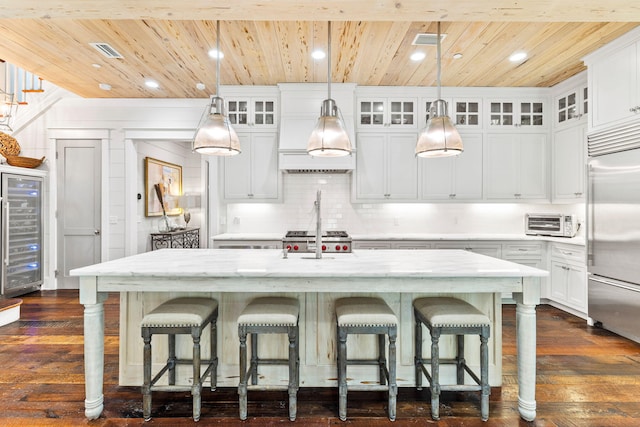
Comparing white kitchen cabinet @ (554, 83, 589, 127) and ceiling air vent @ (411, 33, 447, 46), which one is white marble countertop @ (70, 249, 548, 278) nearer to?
ceiling air vent @ (411, 33, 447, 46)

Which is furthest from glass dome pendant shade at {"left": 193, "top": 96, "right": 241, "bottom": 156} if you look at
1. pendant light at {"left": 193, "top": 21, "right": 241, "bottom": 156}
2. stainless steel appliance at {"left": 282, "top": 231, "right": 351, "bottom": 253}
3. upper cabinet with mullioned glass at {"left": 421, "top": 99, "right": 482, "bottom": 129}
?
upper cabinet with mullioned glass at {"left": 421, "top": 99, "right": 482, "bottom": 129}

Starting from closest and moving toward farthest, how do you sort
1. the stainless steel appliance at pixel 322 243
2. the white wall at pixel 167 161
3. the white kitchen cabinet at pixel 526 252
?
the stainless steel appliance at pixel 322 243, the white kitchen cabinet at pixel 526 252, the white wall at pixel 167 161

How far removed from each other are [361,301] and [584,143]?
12.3ft

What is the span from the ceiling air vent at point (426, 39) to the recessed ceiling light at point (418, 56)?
0.25 metres

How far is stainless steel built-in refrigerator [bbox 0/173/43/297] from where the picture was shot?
4.72 m

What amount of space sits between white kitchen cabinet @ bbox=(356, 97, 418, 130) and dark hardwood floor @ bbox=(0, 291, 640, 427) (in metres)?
2.97

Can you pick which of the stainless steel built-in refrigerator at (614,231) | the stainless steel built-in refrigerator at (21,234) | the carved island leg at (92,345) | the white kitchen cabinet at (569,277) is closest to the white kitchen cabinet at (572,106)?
the stainless steel built-in refrigerator at (614,231)

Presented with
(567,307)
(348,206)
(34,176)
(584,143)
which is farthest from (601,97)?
(34,176)

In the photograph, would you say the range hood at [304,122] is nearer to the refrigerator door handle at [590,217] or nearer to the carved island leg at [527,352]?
the refrigerator door handle at [590,217]

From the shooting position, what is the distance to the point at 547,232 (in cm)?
462

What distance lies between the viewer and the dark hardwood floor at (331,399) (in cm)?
215

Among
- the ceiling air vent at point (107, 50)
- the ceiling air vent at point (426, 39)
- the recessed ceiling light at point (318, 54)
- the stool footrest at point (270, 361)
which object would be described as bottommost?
the stool footrest at point (270, 361)

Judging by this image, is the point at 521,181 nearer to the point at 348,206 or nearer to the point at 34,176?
the point at 348,206

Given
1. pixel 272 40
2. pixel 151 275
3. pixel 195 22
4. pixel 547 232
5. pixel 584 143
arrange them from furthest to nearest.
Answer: pixel 547 232
pixel 584 143
pixel 272 40
pixel 195 22
pixel 151 275
